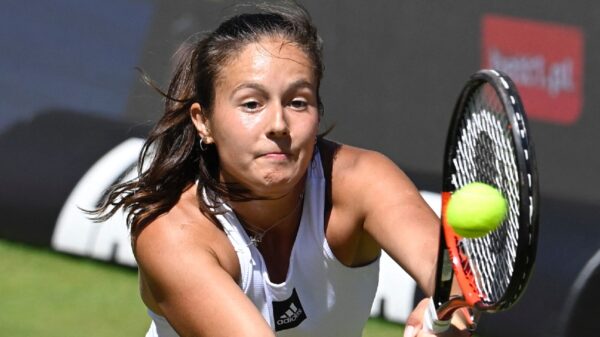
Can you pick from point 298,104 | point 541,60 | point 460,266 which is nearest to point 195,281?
point 298,104

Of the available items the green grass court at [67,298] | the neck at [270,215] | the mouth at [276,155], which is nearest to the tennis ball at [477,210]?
the mouth at [276,155]

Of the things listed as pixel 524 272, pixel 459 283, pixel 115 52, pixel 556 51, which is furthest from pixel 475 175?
pixel 115 52

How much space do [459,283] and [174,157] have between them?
2.75ft

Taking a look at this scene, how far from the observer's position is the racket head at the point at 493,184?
2477mm

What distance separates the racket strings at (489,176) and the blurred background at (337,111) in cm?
202

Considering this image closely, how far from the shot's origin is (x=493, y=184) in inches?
112

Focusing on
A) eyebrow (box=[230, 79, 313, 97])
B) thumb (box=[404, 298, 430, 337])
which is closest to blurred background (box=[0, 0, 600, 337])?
thumb (box=[404, 298, 430, 337])

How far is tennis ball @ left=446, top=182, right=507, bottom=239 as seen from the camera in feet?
8.77

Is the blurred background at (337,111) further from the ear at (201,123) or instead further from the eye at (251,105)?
the eye at (251,105)

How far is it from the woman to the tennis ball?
0.76 feet

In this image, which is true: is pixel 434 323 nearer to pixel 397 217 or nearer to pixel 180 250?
pixel 397 217

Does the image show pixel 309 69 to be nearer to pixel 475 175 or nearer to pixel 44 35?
pixel 475 175

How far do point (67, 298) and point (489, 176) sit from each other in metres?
2.82

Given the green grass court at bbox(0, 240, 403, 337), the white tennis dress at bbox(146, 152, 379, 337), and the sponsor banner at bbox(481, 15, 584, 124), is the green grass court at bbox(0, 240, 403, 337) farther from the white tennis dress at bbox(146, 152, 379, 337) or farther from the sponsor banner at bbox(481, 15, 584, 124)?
the white tennis dress at bbox(146, 152, 379, 337)
